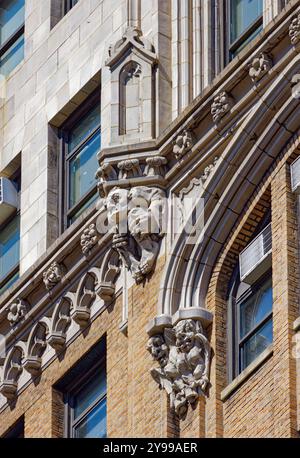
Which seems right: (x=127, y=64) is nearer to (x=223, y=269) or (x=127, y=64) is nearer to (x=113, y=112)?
(x=113, y=112)

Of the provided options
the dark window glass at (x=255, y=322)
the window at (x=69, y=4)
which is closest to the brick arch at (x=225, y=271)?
the dark window glass at (x=255, y=322)

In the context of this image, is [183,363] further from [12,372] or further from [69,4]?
[69,4]

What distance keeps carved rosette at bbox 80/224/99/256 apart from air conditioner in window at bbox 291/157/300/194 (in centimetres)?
451

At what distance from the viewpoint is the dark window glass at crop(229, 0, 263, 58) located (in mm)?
44188

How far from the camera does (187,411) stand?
41.6m

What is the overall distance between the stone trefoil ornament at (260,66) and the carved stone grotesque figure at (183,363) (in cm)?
334

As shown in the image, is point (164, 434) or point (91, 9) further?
point (91, 9)

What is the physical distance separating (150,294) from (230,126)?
250 cm

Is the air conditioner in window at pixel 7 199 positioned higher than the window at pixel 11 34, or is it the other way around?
the window at pixel 11 34

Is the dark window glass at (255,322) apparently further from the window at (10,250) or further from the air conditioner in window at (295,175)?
the window at (10,250)

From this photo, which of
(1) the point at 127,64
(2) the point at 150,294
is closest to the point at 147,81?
(1) the point at 127,64

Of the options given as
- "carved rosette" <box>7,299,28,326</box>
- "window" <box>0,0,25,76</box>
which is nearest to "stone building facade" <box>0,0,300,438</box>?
"carved rosette" <box>7,299,28,326</box>

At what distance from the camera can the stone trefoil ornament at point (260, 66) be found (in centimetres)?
4228

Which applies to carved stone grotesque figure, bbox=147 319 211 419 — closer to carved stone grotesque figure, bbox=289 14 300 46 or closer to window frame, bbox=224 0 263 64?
carved stone grotesque figure, bbox=289 14 300 46
